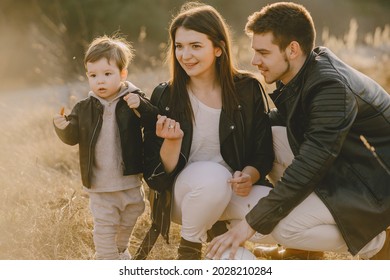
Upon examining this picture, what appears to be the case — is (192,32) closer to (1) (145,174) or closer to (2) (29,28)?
(1) (145,174)

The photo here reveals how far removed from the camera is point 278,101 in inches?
118

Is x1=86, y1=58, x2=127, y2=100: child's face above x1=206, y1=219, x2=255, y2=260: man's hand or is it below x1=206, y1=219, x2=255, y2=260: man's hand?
above

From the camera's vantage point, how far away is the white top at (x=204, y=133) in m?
3.08

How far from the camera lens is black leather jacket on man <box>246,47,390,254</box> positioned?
265 centimetres

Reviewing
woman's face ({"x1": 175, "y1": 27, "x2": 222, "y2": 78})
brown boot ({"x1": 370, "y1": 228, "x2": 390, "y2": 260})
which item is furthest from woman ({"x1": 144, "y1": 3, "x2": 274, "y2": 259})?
brown boot ({"x1": 370, "y1": 228, "x2": 390, "y2": 260})

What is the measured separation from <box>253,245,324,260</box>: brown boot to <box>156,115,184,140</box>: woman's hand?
1.01 m

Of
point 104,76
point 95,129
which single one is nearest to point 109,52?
point 104,76

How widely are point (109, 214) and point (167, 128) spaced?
0.57 metres

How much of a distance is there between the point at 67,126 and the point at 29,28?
10485 millimetres

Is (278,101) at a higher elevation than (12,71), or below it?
higher

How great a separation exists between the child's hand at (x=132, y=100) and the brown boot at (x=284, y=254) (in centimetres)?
122

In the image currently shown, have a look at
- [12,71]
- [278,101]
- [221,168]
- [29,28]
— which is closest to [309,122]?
[278,101]

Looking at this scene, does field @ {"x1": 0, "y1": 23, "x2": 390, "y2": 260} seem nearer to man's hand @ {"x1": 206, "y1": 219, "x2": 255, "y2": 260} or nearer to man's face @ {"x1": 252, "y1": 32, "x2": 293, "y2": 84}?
man's hand @ {"x1": 206, "y1": 219, "x2": 255, "y2": 260}
